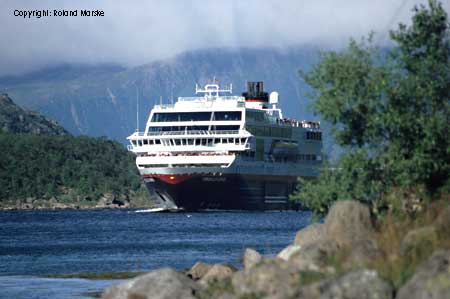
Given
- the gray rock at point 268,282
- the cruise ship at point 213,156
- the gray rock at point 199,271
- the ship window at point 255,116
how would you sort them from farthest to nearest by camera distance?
the ship window at point 255,116 → the cruise ship at point 213,156 → the gray rock at point 199,271 → the gray rock at point 268,282

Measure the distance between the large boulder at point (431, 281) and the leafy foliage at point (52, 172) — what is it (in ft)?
503

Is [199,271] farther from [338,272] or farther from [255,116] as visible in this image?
[255,116]

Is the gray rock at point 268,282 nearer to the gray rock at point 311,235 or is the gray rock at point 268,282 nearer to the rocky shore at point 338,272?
the rocky shore at point 338,272

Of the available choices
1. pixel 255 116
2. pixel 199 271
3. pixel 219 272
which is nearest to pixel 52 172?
pixel 255 116

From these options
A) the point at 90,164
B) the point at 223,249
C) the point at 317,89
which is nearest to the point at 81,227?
the point at 223,249

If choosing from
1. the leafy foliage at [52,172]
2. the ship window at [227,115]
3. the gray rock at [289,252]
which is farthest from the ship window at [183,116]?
the gray rock at [289,252]

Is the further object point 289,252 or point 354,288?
point 289,252

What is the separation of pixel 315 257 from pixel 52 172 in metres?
160

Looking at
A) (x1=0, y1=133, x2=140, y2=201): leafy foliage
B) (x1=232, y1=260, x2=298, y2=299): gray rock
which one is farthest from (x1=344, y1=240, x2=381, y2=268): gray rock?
(x1=0, y1=133, x2=140, y2=201): leafy foliage

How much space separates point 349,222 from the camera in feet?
91.5

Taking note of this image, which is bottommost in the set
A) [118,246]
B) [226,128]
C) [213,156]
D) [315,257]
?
[118,246]

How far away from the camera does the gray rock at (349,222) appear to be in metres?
27.7

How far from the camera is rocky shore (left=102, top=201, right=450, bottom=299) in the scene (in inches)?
897

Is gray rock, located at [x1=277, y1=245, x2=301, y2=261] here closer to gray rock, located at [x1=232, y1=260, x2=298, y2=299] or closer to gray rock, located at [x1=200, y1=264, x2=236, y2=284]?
gray rock, located at [x1=200, y1=264, x2=236, y2=284]
